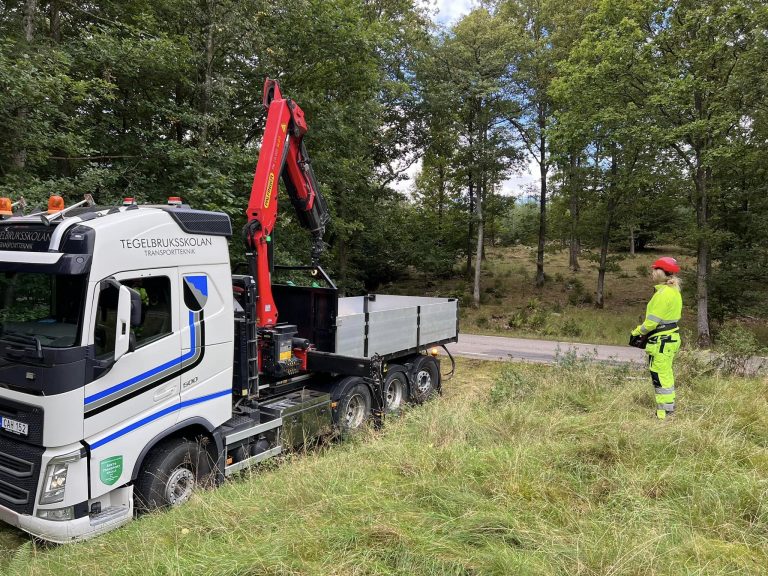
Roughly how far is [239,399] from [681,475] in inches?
165

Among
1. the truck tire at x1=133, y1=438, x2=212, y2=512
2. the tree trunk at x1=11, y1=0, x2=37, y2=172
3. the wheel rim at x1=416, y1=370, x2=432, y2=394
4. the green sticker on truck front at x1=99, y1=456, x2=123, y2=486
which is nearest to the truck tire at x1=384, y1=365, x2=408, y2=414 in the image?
the wheel rim at x1=416, y1=370, x2=432, y2=394

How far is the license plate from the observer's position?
12.3 feet

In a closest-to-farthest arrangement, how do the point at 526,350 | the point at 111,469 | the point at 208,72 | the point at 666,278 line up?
the point at 111,469 < the point at 666,278 < the point at 208,72 < the point at 526,350

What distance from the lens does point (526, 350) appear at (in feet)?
48.2

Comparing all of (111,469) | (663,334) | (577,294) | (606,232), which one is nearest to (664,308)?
(663,334)

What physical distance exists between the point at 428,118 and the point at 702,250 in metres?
12.9

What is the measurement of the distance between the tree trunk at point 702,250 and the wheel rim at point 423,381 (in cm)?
1126

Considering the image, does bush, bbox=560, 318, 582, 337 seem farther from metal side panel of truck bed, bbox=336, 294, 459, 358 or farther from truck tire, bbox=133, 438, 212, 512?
truck tire, bbox=133, 438, 212, 512

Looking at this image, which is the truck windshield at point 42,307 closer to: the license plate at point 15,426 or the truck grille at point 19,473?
the license plate at point 15,426

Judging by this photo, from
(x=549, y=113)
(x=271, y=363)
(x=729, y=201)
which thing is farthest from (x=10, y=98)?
A: (x=549, y=113)

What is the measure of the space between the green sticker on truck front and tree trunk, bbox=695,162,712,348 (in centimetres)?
1675

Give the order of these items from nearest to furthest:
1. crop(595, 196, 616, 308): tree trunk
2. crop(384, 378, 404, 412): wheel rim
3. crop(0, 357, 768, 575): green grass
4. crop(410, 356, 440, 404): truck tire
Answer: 1. crop(0, 357, 768, 575): green grass
2. crop(384, 378, 404, 412): wheel rim
3. crop(410, 356, 440, 404): truck tire
4. crop(595, 196, 616, 308): tree trunk

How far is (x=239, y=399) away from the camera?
5.44 metres

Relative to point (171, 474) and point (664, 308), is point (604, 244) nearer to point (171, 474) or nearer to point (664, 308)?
point (664, 308)
